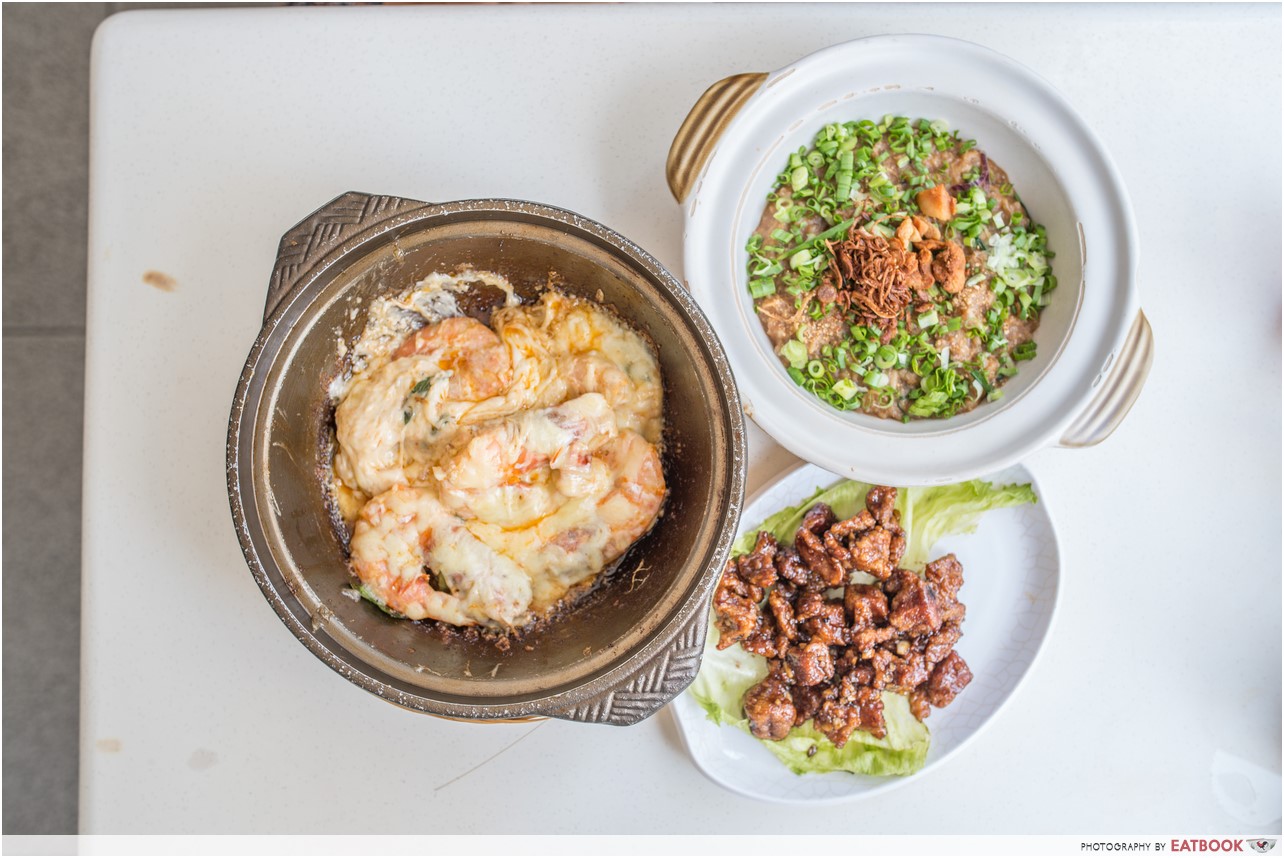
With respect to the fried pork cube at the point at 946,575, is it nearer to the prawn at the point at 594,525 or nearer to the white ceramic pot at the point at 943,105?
the white ceramic pot at the point at 943,105

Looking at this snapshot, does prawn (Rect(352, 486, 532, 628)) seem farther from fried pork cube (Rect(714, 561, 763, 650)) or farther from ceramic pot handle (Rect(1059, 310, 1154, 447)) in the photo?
ceramic pot handle (Rect(1059, 310, 1154, 447))

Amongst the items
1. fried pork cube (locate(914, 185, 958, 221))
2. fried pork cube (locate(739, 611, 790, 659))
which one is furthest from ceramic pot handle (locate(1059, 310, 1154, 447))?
fried pork cube (locate(739, 611, 790, 659))

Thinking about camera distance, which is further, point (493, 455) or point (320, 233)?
point (493, 455)

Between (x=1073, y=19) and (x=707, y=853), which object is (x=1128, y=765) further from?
(x=1073, y=19)

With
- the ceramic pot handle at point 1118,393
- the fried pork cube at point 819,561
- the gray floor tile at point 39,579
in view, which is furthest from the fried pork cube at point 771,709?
the gray floor tile at point 39,579

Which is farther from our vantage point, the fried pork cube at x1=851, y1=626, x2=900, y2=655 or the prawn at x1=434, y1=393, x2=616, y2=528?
the fried pork cube at x1=851, y1=626, x2=900, y2=655

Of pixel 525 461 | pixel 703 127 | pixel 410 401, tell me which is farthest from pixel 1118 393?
pixel 410 401

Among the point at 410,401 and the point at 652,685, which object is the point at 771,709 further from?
the point at 410,401
